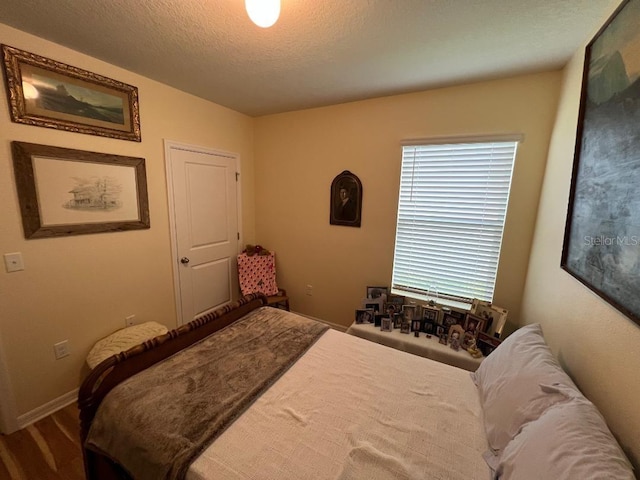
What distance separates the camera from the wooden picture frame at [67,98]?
155 centimetres

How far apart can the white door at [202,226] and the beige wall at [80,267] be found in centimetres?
10

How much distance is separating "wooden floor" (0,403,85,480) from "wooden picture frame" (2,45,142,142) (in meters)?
2.03

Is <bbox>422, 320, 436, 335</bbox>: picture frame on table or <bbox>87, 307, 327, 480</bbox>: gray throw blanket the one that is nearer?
<bbox>87, 307, 327, 480</bbox>: gray throw blanket

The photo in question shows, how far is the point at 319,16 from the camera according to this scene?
1.38 meters

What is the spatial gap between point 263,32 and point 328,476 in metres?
2.21

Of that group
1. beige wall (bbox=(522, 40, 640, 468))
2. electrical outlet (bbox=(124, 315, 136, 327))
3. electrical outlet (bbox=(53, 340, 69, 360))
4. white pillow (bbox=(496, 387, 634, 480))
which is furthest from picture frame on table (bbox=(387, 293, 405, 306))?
electrical outlet (bbox=(53, 340, 69, 360))

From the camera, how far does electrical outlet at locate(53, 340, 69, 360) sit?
6.08ft

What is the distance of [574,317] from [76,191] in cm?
317

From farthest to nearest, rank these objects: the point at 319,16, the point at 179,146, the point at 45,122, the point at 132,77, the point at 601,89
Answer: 1. the point at 179,146
2. the point at 132,77
3. the point at 45,122
4. the point at 319,16
5. the point at 601,89

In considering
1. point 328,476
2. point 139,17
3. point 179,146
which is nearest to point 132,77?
point 179,146

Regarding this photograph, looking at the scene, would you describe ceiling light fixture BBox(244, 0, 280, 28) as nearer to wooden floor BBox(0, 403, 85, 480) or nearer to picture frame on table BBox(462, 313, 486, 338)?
picture frame on table BBox(462, 313, 486, 338)

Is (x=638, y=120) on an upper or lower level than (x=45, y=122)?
lower

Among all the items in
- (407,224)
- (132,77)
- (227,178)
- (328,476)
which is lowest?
(328,476)

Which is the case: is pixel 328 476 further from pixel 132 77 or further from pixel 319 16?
pixel 132 77
